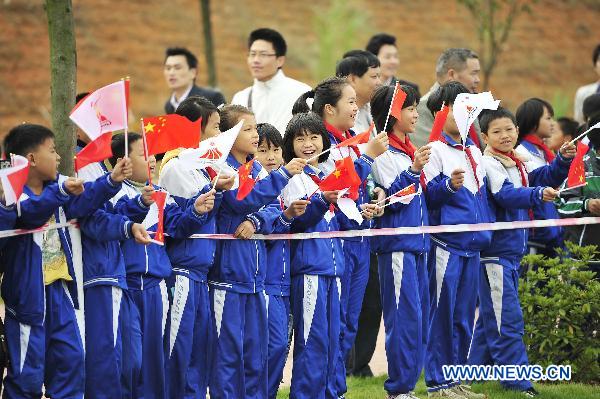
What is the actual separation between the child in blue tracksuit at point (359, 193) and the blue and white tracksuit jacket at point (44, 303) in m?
1.96

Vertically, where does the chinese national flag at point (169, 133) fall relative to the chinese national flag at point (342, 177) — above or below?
above

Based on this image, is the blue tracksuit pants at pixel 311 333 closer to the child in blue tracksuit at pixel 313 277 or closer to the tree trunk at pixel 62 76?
the child in blue tracksuit at pixel 313 277

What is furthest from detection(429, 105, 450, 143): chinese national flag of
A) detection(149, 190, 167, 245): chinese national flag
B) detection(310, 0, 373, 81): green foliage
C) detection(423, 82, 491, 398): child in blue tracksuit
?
detection(310, 0, 373, 81): green foliage

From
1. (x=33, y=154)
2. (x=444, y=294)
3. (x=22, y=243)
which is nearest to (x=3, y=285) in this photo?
(x=22, y=243)

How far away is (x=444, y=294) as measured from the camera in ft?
28.0

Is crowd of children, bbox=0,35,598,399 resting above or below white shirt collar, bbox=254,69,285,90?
below

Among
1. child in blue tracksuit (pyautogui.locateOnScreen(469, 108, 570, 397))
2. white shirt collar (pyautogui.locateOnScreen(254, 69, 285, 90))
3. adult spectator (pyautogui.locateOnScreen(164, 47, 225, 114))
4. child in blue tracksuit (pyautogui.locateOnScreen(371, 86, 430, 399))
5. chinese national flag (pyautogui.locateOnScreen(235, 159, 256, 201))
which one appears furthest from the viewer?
adult spectator (pyautogui.locateOnScreen(164, 47, 225, 114))

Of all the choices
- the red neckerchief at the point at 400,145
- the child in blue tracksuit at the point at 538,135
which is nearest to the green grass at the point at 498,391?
the child in blue tracksuit at the point at 538,135

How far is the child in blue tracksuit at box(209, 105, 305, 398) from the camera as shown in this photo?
296 inches

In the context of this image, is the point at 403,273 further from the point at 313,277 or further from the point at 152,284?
Result: the point at 152,284

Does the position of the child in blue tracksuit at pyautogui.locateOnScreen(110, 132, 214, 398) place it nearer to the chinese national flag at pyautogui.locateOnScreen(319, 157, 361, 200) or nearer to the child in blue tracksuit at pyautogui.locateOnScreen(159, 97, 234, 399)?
the child in blue tracksuit at pyautogui.locateOnScreen(159, 97, 234, 399)

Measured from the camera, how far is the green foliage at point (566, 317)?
362 inches

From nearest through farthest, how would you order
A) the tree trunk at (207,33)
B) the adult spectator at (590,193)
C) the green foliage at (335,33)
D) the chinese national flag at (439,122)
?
1. the chinese national flag at (439,122)
2. the adult spectator at (590,193)
3. the tree trunk at (207,33)
4. the green foliage at (335,33)

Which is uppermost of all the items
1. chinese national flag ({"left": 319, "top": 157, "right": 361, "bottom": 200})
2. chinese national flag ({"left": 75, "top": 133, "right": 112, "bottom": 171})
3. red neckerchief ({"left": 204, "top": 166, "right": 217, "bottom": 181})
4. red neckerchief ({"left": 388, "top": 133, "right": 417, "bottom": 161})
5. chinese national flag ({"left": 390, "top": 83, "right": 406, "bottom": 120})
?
chinese national flag ({"left": 390, "top": 83, "right": 406, "bottom": 120})
